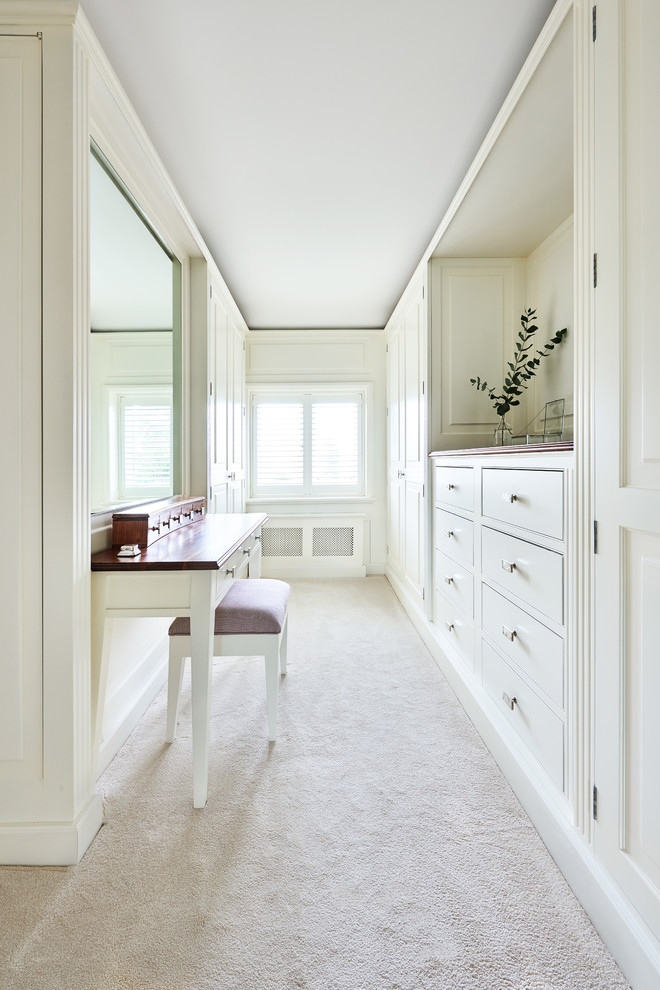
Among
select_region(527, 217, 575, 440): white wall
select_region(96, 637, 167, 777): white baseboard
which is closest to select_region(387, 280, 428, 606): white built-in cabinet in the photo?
select_region(527, 217, 575, 440): white wall

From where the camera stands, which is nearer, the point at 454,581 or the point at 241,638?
the point at 241,638

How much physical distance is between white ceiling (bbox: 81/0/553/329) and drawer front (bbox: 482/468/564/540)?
4.49 ft

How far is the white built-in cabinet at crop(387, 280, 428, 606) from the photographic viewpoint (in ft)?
10.3

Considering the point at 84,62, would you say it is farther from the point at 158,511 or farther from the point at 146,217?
the point at 158,511

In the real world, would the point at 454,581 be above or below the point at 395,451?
below

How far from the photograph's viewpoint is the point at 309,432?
5000 mm

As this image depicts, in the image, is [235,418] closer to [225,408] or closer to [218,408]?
[225,408]

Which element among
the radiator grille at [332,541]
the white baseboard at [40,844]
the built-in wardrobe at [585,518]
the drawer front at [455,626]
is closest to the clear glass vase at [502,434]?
the built-in wardrobe at [585,518]

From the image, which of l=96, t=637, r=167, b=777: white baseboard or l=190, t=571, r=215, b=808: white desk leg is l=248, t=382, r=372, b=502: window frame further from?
l=190, t=571, r=215, b=808: white desk leg

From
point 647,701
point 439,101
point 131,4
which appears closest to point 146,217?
point 131,4

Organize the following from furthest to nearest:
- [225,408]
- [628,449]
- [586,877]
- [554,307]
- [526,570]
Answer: [225,408] → [554,307] → [526,570] → [586,877] → [628,449]

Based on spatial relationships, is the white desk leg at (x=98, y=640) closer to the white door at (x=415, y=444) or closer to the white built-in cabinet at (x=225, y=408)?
the white built-in cabinet at (x=225, y=408)

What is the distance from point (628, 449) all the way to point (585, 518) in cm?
22

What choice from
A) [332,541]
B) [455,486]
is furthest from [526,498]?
[332,541]
